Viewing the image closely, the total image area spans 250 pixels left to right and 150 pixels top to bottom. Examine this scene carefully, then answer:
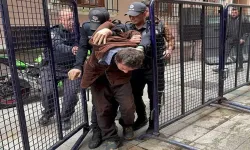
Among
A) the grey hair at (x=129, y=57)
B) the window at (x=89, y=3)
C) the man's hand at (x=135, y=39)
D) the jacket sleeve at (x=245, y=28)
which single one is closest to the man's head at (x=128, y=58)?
the grey hair at (x=129, y=57)

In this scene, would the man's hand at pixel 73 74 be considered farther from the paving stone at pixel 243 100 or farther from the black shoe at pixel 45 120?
the paving stone at pixel 243 100

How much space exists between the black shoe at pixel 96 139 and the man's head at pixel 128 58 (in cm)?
108

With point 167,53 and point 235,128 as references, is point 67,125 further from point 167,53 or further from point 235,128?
point 235,128

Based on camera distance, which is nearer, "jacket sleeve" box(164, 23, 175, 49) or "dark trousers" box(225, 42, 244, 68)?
"jacket sleeve" box(164, 23, 175, 49)

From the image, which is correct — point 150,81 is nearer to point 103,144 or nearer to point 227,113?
point 103,144

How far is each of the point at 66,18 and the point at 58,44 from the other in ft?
1.08

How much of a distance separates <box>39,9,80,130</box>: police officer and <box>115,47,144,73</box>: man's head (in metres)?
0.82

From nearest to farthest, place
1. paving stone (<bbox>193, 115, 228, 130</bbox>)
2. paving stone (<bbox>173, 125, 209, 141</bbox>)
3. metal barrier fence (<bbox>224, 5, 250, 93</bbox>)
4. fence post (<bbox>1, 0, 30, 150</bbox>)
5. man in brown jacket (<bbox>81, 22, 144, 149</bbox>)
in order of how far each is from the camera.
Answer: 1. fence post (<bbox>1, 0, 30, 150</bbox>)
2. man in brown jacket (<bbox>81, 22, 144, 149</bbox>)
3. paving stone (<bbox>173, 125, 209, 141</bbox>)
4. paving stone (<bbox>193, 115, 228, 130</bbox>)
5. metal barrier fence (<bbox>224, 5, 250, 93</bbox>)

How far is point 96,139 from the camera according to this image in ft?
10.8

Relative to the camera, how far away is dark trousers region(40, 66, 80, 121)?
10.3 ft

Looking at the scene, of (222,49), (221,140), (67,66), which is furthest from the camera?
(222,49)

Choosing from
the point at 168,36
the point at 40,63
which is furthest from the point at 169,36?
the point at 40,63

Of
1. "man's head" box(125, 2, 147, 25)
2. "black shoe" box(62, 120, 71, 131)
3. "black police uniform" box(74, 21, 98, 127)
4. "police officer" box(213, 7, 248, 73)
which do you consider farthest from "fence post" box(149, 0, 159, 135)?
"police officer" box(213, 7, 248, 73)

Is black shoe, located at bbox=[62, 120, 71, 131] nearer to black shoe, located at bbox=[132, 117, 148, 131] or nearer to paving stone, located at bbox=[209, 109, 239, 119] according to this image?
black shoe, located at bbox=[132, 117, 148, 131]
